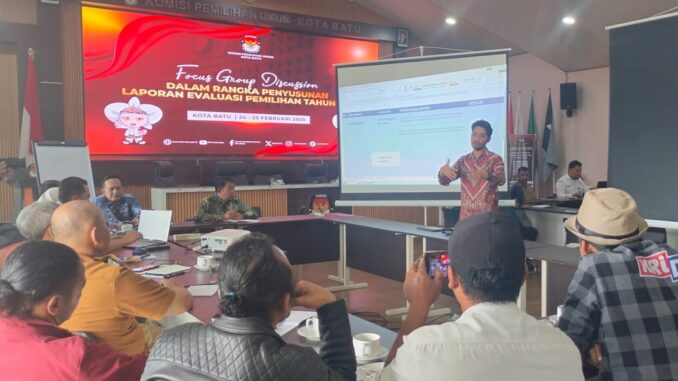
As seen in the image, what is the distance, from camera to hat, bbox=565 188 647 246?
5.61 ft

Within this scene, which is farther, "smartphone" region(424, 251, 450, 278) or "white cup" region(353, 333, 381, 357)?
"white cup" region(353, 333, 381, 357)

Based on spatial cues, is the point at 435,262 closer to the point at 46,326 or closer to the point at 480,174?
the point at 46,326

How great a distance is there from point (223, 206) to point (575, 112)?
21.8 feet

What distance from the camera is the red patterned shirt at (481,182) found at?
13.3 ft

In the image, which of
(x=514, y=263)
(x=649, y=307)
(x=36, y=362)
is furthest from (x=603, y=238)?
(x=36, y=362)

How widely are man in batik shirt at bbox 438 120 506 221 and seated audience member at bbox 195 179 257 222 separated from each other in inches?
95.9

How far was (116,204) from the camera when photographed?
5305 millimetres

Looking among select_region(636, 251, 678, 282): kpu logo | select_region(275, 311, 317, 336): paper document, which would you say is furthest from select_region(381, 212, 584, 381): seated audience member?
select_region(275, 311, 317, 336): paper document

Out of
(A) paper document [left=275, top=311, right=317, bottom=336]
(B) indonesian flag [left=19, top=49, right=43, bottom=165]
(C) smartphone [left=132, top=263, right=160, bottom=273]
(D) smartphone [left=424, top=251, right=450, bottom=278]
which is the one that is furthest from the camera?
(B) indonesian flag [left=19, top=49, right=43, bottom=165]

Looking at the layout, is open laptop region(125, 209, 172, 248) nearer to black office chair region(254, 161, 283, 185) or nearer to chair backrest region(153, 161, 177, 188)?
chair backrest region(153, 161, 177, 188)

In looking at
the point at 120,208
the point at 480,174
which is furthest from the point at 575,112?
the point at 120,208

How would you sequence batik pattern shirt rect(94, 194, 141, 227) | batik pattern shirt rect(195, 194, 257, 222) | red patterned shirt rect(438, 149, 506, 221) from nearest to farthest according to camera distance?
red patterned shirt rect(438, 149, 506, 221) < batik pattern shirt rect(94, 194, 141, 227) < batik pattern shirt rect(195, 194, 257, 222)

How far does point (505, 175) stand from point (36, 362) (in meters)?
3.49

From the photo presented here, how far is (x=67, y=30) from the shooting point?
7.24 m
